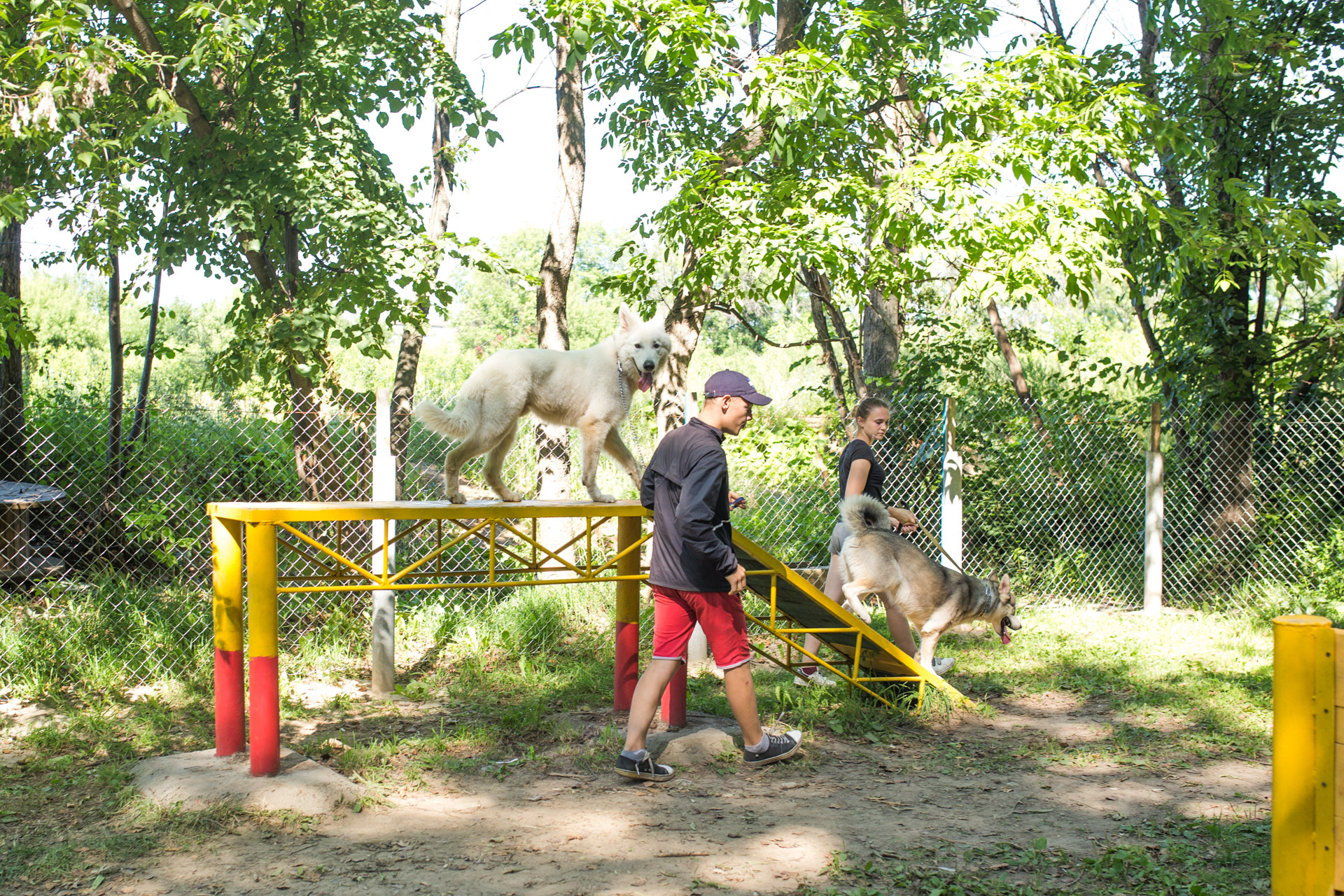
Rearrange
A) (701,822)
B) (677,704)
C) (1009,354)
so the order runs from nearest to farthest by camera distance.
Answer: (701,822), (677,704), (1009,354)

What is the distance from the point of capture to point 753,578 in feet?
18.8

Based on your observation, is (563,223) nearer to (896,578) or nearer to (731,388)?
(896,578)

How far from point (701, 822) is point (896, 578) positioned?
7.76ft

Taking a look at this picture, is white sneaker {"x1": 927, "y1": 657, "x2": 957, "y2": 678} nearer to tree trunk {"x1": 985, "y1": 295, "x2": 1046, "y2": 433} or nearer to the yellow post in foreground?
the yellow post in foreground

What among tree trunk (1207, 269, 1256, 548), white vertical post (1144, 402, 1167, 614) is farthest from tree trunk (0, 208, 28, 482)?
tree trunk (1207, 269, 1256, 548)

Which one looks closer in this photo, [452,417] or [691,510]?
[691,510]

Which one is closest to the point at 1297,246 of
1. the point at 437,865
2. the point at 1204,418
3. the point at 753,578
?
the point at 1204,418

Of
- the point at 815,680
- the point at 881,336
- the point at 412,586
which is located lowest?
the point at 815,680

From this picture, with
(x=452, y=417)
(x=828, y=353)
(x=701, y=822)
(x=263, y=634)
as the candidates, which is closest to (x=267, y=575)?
(x=263, y=634)

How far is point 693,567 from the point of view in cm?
453

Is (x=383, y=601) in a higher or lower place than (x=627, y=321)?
lower

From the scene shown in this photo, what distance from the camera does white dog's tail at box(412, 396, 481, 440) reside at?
15.9 ft

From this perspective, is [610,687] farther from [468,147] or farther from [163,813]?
[468,147]

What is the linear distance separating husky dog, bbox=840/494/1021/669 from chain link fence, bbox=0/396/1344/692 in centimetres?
219
